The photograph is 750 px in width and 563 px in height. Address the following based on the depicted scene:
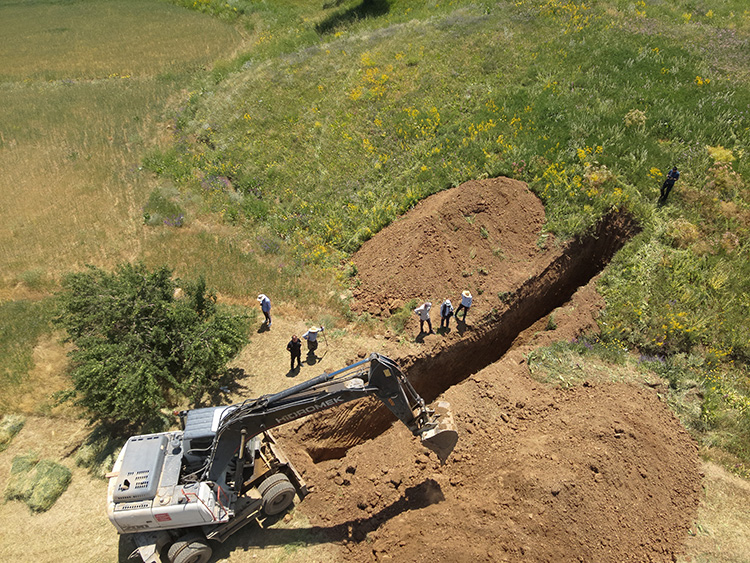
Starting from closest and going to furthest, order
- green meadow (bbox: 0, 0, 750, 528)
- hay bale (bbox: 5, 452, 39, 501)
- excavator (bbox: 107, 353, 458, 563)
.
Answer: excavator (bbox: 107, 353, 458, 563) < hay bale (bbox: 5, 452, 39, 501) < green meadow (bbox: 0, 0, 750, 528)

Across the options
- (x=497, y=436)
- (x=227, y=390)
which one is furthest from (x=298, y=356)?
(x=497, y=436)

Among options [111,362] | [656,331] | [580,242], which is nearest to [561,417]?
[656,331]

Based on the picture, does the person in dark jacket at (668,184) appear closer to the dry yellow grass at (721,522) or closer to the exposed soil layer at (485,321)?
the exposed soil layer at (485,321)

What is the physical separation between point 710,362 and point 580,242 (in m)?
5.59

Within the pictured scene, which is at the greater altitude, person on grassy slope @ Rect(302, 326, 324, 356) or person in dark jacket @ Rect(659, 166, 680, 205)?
person in dark jacket @ Rect(659, 166, 680, 205)

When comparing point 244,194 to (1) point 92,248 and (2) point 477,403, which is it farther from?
(2) point 477,403

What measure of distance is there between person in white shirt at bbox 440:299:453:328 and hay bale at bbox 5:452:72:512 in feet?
36.5

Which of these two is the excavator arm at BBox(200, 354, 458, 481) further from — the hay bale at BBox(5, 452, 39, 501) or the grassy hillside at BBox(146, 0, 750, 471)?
the grassy hillside at BBox(146, 0, 750, 471)

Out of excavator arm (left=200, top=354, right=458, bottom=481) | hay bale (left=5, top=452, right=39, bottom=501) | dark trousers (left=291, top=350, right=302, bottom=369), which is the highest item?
excavator arm (left=200, top=354, right=458, bottom=481)

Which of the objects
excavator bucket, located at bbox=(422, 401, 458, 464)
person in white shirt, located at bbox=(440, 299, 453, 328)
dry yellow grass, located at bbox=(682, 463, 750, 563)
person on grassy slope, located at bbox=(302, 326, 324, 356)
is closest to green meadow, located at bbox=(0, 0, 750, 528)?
dry yellow grass, located at bbox=(682, 463, 750, 563)

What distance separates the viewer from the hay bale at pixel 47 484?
11008mm

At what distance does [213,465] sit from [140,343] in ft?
15.9

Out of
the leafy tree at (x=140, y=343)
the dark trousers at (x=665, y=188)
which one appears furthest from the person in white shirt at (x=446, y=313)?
the dark trousers at (x=665, y=188)

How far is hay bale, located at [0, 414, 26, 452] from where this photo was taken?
12438mm
